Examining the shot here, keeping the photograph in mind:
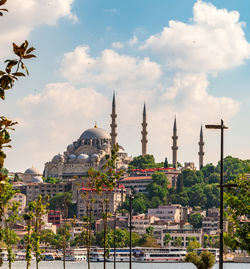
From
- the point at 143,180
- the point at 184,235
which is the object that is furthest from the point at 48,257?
the point at 143,180

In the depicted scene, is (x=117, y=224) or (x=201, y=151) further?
(x=201, y=151)

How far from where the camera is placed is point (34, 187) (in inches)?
7485

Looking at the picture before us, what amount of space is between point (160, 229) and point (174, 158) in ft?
135

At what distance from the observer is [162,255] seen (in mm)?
136375

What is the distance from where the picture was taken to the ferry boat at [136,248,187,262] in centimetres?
13575

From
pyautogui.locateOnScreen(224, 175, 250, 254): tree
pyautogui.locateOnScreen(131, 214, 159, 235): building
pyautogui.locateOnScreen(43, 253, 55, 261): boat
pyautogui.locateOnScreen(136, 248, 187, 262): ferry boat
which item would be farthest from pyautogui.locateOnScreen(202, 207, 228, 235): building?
pyautogui.locateOnScreen(224, 175, 250, 254): tree

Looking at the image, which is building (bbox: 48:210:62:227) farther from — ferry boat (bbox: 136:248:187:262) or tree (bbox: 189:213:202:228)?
ferry boat (bbox: 136:248:187:262)

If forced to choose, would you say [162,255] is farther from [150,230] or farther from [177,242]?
[150,230]

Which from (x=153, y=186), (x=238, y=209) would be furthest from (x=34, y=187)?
(x=238, y=209)

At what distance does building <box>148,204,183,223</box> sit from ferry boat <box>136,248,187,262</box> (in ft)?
88.6

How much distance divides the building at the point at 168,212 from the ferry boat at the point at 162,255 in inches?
1063

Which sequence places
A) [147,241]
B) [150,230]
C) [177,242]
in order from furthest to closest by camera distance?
[150,230]
[177,242]
[147,241]

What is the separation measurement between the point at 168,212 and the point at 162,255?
3333 centimetres

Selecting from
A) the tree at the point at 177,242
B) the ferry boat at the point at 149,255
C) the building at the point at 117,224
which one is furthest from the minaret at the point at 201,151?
the ferry boat at the point at 149,255
